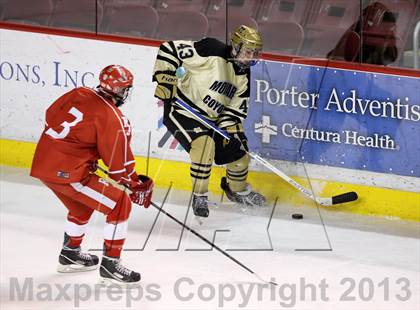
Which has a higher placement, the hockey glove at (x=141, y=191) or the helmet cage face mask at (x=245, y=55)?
the helmet cage face mask at (x=245, y=55)

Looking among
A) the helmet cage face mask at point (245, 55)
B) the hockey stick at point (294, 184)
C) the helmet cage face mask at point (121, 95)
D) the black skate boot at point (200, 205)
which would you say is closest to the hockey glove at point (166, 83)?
the hockey stick at point (294, 184)

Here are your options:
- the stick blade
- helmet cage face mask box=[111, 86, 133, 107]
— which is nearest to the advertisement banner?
the stick blade

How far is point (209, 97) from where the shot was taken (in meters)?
5.63

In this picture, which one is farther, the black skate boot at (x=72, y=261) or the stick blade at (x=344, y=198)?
the stick blade at (x=344, y=198)

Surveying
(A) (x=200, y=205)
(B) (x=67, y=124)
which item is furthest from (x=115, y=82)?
(A) (x=200, y=205)

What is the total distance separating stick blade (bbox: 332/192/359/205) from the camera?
5781mm

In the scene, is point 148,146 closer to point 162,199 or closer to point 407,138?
point 162,199

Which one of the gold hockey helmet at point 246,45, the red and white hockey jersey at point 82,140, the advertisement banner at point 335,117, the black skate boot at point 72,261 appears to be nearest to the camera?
the red and white hockey jersey at point 82,140

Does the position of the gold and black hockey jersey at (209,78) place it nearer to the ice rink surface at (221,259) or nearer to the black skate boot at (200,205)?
the black skate boot at (200,205)

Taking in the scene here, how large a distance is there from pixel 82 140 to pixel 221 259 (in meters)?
0.97

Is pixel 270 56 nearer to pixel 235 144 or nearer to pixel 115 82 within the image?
pixel 235 144

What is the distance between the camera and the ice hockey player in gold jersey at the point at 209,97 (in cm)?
548

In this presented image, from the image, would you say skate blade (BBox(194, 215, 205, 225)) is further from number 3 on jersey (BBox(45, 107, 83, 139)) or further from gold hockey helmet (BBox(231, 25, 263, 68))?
number 3 on jersey (BBox(45, 107, 83, 139))

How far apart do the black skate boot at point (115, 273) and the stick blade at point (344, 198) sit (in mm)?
1601
